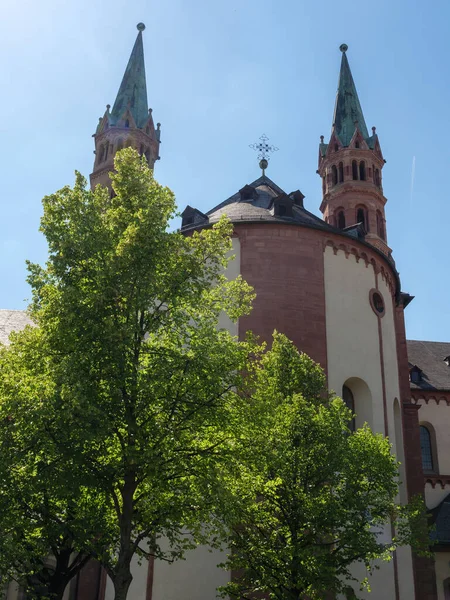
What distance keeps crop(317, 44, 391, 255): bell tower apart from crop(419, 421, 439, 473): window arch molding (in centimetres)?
1077

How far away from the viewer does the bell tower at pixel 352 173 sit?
4153cm

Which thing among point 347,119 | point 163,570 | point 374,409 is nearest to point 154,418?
point 163,570

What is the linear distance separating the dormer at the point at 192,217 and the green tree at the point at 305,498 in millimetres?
12661

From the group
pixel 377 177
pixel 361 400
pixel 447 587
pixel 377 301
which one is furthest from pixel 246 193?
pixel 447 587

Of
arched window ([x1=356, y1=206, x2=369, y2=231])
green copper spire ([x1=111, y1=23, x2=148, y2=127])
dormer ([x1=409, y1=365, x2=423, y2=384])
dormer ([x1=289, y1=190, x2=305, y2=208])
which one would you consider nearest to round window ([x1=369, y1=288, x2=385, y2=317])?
dormer ([x1=289, y1=190, x2=305, y2=208])

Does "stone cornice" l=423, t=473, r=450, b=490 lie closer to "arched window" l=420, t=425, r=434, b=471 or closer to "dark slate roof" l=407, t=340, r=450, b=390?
"arched window" l=420, t=425, r=434, b=471

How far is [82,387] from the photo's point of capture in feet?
37.8

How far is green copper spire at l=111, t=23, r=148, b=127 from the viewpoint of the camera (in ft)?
151

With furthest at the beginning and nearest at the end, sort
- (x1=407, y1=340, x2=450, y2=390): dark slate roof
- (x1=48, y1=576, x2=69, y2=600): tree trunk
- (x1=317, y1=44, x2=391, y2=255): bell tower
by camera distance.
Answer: (x1=317, y1=44, x2=391, y2=255): bell tower < (x1=407, y1=340, x2=450, y2=390): dark slate roof < (x1=48, y1=576, x2=69, y2=600): tree trunk

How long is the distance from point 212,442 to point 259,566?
4.19 metres

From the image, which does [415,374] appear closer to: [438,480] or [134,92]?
[438,480]

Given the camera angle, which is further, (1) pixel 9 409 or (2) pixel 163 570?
(2) pixel 163 570

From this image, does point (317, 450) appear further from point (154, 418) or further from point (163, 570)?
point (163, 570)

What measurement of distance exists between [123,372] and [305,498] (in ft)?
19.9
